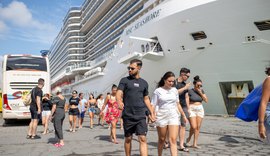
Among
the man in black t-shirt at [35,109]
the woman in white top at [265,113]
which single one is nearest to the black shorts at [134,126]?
the woman in white top at [265,113]

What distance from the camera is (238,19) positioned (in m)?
11.3

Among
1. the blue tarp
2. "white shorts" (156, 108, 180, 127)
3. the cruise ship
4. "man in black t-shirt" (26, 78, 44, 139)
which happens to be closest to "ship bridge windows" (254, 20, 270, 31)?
the cruise ship

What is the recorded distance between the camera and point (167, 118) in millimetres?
4027

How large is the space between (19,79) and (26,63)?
90 cm

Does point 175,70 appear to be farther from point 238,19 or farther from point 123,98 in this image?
point 123,98

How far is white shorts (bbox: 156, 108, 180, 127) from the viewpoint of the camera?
400 cm

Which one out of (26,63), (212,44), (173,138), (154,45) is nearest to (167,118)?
(173,138)

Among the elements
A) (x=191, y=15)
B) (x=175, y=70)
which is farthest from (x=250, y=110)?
(x=175, y=70)

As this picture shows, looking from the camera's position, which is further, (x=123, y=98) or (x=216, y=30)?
(x=216, y=30)

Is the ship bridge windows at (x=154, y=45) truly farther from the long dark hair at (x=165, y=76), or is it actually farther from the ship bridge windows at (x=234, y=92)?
the long dark hair at (x=165, y=76)

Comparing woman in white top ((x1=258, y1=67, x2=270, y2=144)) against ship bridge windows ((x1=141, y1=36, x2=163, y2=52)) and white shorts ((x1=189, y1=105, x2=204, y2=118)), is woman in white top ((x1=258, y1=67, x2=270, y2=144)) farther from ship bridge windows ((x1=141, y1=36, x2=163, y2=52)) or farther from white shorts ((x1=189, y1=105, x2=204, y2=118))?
ship bridge windows ((x1=141, y1=36, x2=163, y2=52))

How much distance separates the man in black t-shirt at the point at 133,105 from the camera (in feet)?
12.4

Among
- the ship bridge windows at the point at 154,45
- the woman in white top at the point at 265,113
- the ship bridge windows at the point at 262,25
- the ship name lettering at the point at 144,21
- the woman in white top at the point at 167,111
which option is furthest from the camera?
the ship bridge windows at the point at 154,45

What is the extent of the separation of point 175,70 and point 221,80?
2847 millimetres
